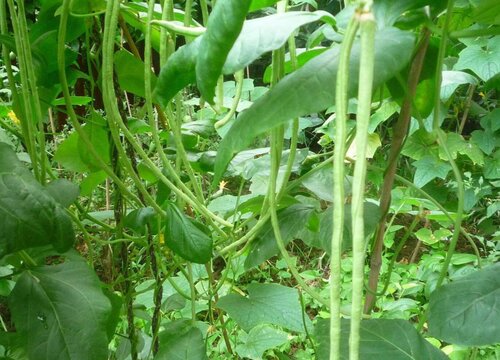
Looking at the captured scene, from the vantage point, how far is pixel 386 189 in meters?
0.48

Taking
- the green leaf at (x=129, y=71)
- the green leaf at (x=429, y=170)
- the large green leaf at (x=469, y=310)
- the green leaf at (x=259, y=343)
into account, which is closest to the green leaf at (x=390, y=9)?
the large green leaf at (x=469, y=310)

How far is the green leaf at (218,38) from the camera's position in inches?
10.4

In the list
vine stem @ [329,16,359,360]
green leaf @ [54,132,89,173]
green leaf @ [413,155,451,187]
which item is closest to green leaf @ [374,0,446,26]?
vine stem @ [329,16,359,360]

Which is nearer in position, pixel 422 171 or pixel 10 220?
pixel 10 220

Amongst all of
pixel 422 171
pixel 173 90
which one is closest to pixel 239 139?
pixel 173 90

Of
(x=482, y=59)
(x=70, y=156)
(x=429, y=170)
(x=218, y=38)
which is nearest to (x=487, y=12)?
(x=218, y=38)

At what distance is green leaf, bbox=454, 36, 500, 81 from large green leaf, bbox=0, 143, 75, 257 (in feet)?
3.87

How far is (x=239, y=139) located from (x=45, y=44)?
14.5 inches

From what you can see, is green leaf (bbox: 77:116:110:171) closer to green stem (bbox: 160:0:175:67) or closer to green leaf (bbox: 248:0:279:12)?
green stem (bbox: 160:0:175:67)

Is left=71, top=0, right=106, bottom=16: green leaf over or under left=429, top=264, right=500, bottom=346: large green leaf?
over

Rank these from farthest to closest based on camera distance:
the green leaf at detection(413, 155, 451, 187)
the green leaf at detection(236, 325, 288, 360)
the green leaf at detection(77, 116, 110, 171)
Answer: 1. the green leaf at detection(413, 155, 451, 187)
2. the green leaf at detection(236, 325, 288, 360)
3. the green leaf at detection(77, 116, 110, 171)

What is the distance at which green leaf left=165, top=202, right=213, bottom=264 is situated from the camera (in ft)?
1.66

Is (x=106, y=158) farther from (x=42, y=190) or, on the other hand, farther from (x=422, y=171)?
(x=422, y=171)

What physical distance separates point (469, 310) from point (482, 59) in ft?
3.69
